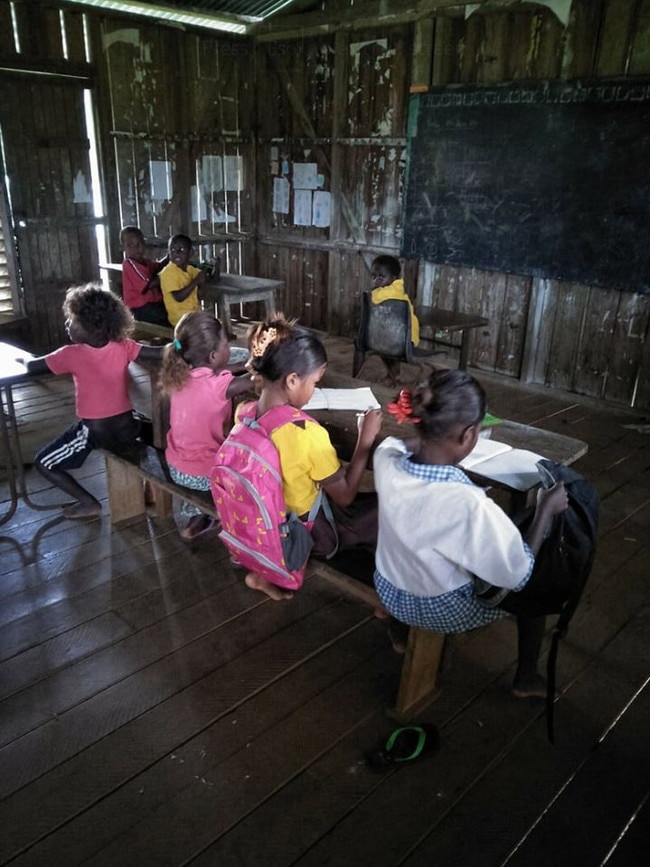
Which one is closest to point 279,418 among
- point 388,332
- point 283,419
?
point 283,419

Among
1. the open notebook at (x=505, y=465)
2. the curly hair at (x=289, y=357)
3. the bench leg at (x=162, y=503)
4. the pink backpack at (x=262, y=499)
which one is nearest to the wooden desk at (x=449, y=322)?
the bench leg at (x=162, y=503)

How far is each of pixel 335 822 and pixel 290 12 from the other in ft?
23.4

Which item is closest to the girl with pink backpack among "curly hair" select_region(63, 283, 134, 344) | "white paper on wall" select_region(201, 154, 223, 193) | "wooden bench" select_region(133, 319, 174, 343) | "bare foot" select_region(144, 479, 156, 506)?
"curly hair" select_region(63, 283, 134, 344)

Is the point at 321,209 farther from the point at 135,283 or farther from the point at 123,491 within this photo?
the point at 123,491

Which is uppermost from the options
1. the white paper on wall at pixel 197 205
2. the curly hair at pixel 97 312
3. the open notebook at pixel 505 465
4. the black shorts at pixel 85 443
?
the white paper on wall at pixel 197 205

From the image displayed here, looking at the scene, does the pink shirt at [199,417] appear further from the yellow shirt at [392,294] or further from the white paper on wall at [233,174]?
the white paper on wall at [233,174]

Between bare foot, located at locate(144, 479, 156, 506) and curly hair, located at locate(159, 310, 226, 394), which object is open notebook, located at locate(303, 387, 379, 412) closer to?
curly hair, located at locate(159, 310, 226, 394)

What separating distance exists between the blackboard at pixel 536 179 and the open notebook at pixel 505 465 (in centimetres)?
324

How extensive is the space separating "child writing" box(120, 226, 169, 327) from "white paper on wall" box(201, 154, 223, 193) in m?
1.74

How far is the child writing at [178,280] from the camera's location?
5.22m

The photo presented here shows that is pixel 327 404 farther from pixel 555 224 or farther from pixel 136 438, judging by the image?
pixel 555 224

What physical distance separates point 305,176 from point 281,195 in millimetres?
423

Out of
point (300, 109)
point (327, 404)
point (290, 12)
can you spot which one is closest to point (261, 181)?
point (300, 109)

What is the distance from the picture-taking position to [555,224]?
5105 millimetres
